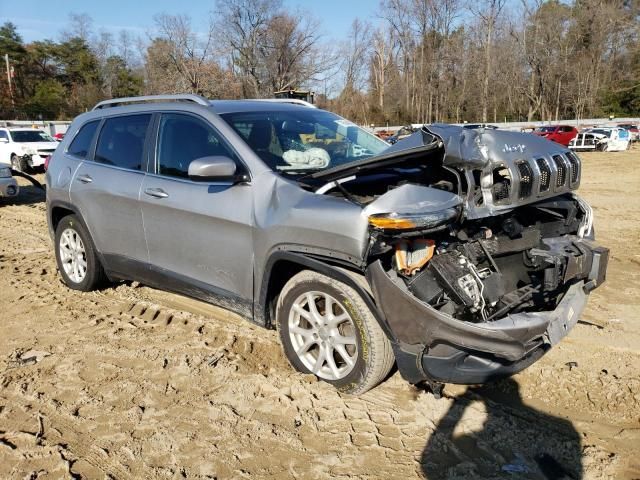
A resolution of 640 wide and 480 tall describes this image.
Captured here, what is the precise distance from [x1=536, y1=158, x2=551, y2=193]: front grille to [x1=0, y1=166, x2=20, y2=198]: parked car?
11141 mm

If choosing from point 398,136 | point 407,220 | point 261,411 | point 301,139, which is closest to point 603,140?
point 398,136

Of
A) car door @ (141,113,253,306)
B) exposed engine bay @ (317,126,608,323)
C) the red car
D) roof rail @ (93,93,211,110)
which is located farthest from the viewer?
the red car

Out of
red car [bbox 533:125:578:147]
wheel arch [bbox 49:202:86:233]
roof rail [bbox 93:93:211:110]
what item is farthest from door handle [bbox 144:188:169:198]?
red car [bbox 533:125:578:147]

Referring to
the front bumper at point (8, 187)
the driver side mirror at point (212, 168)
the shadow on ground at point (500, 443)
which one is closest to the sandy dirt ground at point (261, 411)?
the shadow on ground at point (500, 443)

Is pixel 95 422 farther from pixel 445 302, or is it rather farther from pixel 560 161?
pixel 560 161

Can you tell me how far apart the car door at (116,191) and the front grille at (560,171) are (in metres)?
3.10

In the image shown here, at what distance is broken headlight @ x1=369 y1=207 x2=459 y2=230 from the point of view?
9.27 feet

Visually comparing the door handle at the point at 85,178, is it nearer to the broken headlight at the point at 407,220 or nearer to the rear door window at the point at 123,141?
the rear door window at the point at 123,141

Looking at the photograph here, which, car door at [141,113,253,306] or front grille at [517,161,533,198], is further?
car door at [141,113,253,306]

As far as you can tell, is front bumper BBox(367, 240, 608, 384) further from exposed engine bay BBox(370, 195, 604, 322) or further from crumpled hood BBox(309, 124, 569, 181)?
crumpled hood BBox(309, 124, 569, 181)

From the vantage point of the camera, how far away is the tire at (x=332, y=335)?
310 cm

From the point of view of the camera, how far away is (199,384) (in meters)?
3.59

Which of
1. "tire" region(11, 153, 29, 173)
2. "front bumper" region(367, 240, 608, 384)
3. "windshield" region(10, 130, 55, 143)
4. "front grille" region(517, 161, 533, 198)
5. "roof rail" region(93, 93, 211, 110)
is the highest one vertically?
"roof rail" region(93, 93, 211, 110)

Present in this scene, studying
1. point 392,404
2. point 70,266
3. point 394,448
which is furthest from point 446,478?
point 70,266
